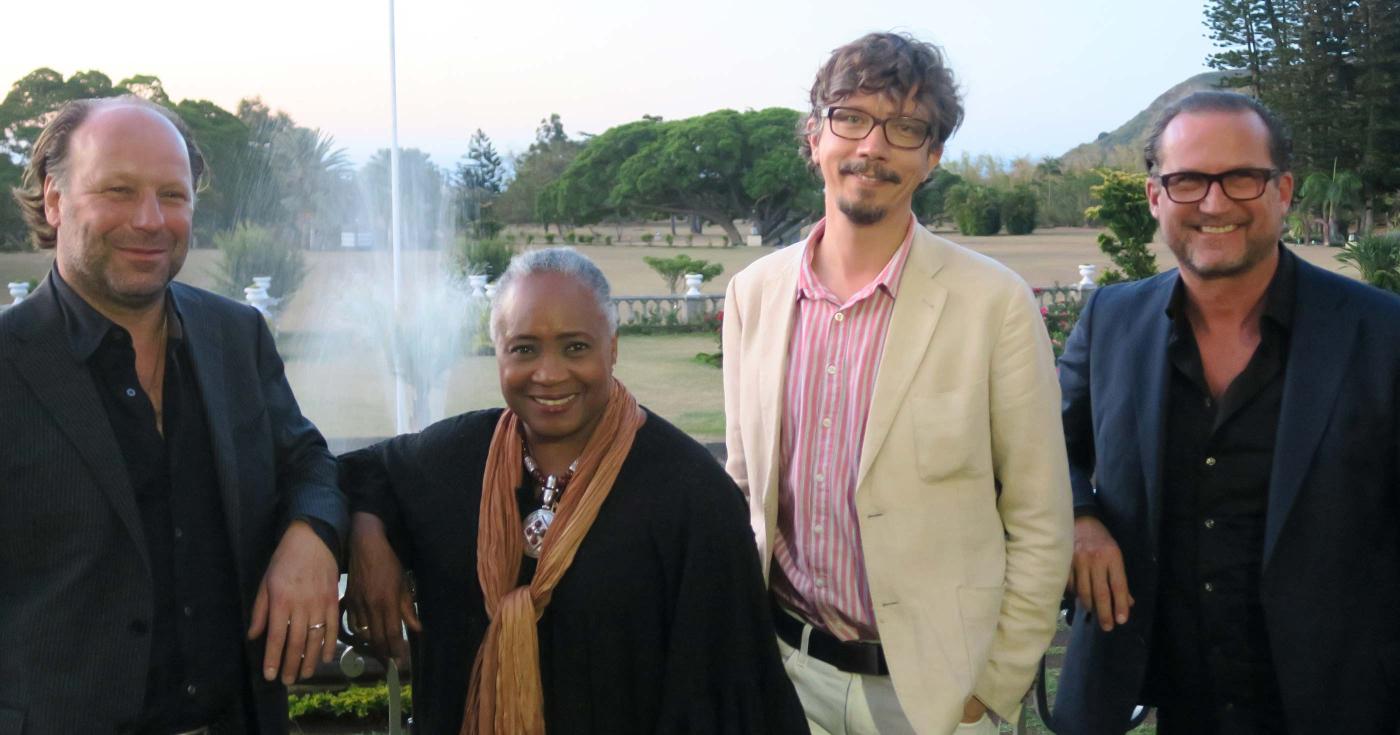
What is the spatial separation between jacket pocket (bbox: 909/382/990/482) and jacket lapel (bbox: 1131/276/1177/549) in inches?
16.0

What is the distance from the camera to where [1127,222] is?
15.4 metres

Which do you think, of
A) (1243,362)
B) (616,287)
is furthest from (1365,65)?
(1243,362)

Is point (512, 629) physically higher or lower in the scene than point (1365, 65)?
lower

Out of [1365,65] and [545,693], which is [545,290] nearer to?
[545,693]

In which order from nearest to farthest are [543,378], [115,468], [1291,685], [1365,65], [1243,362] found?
[115,468] → [543,378] → [1291,685] → [1243,362] → [1365,65]

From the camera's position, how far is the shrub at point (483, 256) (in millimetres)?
17500

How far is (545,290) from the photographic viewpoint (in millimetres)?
2025

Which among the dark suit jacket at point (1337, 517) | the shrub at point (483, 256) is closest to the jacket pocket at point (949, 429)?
the dark suit jacket at point (1337, 517)

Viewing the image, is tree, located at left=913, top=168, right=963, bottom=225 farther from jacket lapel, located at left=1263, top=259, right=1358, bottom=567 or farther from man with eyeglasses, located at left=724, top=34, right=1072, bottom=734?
man with eyeglasses, located at left=724, top=34, right=1072, bottom=734

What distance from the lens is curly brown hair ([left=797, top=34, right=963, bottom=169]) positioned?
2154 mm

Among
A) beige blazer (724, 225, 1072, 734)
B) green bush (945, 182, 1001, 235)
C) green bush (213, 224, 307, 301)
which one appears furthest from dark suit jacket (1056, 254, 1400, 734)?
green bush (945, 182, 1001, 235)

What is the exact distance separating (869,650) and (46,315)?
58.6 inches

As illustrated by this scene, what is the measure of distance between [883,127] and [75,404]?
1407mm

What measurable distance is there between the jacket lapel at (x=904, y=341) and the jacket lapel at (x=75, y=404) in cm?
118
